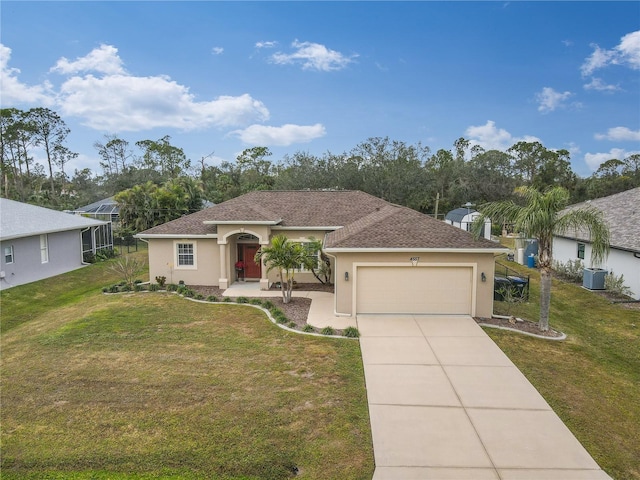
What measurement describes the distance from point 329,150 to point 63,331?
36.7 metres

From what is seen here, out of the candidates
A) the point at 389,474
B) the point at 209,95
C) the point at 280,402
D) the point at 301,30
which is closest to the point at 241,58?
the point at 301,30

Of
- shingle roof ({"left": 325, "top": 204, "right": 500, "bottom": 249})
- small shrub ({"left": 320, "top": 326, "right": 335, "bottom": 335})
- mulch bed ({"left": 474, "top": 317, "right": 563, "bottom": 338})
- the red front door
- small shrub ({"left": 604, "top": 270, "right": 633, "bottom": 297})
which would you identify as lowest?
mulch bed ({"left": 474, "top": 317, "right": 563, "bottom": 338})

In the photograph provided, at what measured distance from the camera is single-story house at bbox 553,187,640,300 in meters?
15.2

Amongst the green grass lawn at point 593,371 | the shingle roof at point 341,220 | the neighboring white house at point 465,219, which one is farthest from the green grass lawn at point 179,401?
the neighboring white house at point 465,219

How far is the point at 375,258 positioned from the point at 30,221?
59.6 feet

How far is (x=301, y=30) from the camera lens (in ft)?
66.7

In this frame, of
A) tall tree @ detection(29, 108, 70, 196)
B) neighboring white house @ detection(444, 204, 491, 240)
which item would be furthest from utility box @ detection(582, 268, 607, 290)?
tall tree @ detection(29, 108, 70, 196)

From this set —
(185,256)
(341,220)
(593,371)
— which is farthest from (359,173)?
(593,371)

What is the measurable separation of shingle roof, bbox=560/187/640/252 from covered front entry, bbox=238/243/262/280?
13.1m

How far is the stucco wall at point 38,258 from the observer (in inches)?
686

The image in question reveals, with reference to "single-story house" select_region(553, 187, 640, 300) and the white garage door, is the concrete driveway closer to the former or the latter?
the white garage door

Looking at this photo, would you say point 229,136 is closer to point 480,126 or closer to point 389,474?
point 480,126

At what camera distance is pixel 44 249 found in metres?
19.7

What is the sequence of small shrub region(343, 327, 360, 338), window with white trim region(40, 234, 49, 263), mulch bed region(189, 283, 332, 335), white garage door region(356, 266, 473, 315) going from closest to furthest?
small shrub region(343, 327, 360, 338), white garage door region(356, 266, 473, 315), mulch bed region(189, 283, 332, 335), window with white trim region(40, 234, 49, 263)
